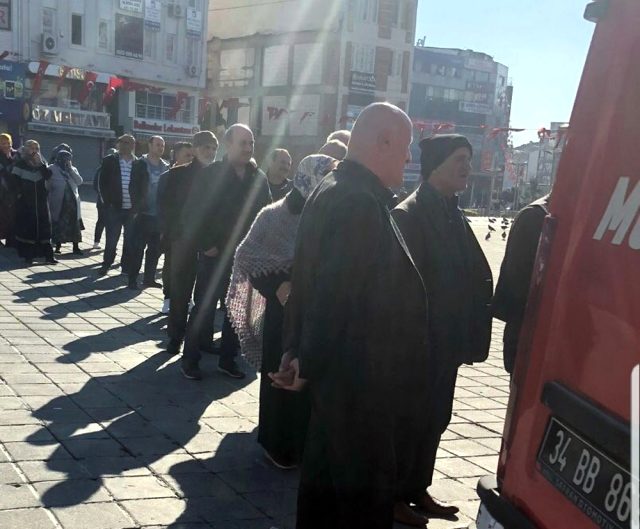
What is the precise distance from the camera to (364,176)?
3.02 metres

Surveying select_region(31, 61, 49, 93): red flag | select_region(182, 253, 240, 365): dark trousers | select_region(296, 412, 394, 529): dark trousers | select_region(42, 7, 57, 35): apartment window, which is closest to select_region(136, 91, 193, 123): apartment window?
select_region(42, 7, 57, 35): apartment window

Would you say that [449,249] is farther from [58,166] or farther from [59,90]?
[59,90]

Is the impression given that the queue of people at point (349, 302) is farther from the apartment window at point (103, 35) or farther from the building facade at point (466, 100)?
the building facade at point (466, 100)

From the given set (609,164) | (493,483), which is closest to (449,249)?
(493,483)

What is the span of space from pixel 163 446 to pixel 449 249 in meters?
2.05

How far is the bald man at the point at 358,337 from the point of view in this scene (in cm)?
285

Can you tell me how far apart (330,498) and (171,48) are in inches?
1808

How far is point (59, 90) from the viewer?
132ft

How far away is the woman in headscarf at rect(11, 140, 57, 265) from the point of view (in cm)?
1172

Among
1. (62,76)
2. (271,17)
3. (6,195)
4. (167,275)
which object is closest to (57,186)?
(6,195)

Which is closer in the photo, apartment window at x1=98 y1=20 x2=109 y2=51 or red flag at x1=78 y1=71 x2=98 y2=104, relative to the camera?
red flag at x1=78 y1=71 x2=98 y2=104

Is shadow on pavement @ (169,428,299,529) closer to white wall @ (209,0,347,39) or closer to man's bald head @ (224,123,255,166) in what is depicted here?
man's bald head @ (224,123,255,166)

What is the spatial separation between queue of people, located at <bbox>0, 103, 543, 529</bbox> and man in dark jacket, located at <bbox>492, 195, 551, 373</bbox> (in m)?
0.01

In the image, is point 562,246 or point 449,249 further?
point 449,249
